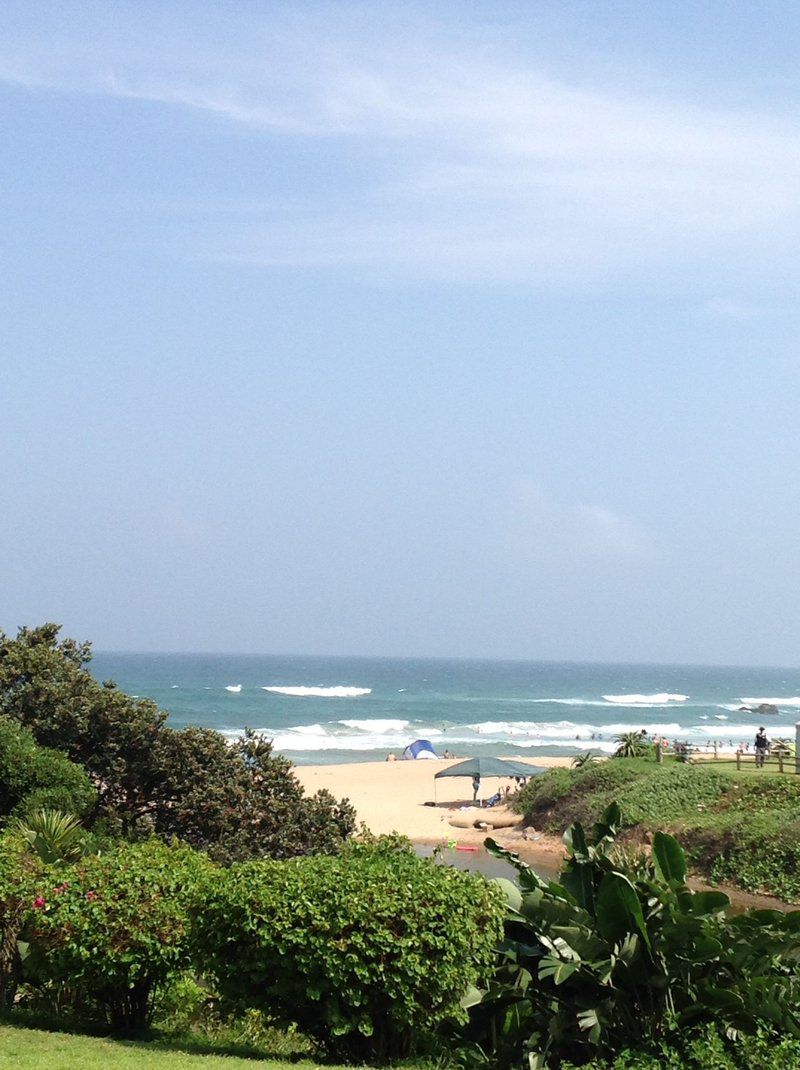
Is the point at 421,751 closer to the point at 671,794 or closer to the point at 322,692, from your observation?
the point at 671,794

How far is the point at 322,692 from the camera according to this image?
135250 mm

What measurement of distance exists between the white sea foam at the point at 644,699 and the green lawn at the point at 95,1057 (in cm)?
12848

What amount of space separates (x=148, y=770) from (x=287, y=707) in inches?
3673

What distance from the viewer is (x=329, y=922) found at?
9102 mm

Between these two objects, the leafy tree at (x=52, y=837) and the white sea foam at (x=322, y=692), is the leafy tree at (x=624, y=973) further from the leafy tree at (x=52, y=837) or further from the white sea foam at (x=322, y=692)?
the white sea foam at (x=322, y=692)

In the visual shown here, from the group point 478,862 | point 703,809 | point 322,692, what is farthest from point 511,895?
point 322,692

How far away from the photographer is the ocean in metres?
81.8

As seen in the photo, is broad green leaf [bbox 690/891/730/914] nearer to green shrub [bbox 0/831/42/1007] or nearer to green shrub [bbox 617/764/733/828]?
green shrub [bbox 0/831/42/1007]

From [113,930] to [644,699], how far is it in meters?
140

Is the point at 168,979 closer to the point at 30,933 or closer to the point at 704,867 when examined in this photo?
the point at 30,933

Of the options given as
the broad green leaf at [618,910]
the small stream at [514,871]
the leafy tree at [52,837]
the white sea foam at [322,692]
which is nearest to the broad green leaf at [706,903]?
the broad green leaf at [618,910]

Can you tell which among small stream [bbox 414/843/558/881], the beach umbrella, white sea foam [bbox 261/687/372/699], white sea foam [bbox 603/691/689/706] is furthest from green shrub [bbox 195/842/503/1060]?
white sea foam [bbox 603/691/689/706]

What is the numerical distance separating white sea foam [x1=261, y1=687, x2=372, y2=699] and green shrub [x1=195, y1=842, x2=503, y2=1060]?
117 meters

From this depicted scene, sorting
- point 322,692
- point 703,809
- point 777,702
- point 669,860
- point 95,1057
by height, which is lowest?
point 322,692
